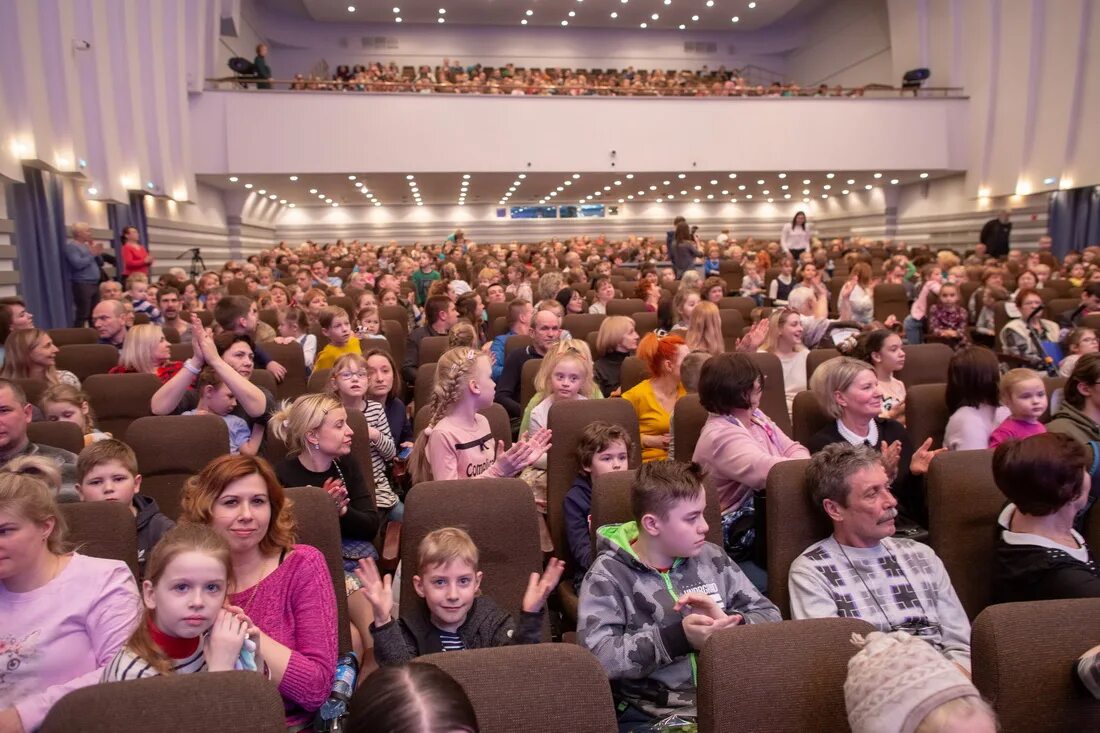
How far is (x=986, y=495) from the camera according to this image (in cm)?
296

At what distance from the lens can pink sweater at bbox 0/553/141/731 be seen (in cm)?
213

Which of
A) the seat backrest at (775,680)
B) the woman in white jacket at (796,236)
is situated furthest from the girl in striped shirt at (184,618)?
the woman in white jacket at (796,236)

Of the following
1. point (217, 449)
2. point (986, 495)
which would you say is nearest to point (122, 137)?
point (217, 449)

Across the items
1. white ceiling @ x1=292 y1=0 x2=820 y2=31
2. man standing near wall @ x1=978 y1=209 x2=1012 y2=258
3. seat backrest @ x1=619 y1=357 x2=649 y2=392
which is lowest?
seat backrest @ x1=619 y1=357 x2=649 y2=392

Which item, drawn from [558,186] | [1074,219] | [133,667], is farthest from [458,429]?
[558,186]

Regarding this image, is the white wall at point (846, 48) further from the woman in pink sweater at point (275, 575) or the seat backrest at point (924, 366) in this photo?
the woman in pink sweater at point (275, 575)

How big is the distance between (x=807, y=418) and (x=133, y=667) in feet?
9.79

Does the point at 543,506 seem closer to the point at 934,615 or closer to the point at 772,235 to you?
the point at 934,615

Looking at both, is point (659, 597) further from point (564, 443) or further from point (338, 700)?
point (564, 443)

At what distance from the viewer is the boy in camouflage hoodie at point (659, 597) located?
7.55 ft

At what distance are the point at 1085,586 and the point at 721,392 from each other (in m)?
1.36

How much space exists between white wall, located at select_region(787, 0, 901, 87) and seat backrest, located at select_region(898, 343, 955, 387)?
19406mm

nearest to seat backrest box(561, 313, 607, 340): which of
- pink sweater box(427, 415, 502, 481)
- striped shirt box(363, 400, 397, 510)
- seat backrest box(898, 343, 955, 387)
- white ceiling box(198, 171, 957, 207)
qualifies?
seat backrest box(898, 343, 955, 387)

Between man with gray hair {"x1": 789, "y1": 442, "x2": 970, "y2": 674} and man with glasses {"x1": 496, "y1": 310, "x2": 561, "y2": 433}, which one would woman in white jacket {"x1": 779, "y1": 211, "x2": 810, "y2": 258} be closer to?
man with glasses {"x1": 496, "y1": 310, "x2": 561, "y2": 433}
